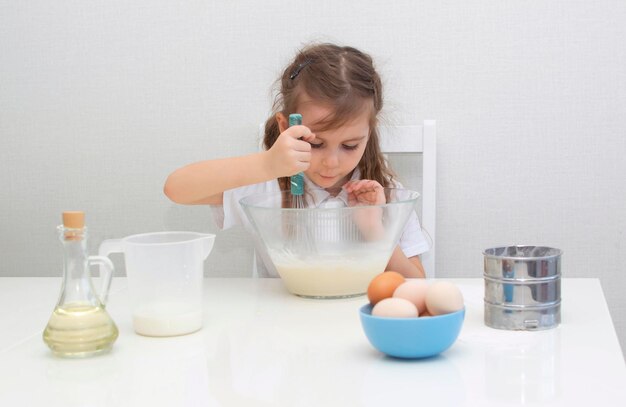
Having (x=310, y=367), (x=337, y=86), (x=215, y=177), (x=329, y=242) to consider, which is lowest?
(x=310, y=367)

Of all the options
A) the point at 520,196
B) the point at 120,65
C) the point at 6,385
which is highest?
the point at 120,65

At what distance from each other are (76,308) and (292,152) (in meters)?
0.49

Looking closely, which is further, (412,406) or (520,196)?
(520,196)

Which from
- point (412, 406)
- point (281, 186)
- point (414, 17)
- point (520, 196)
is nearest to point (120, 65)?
point (281, 186)

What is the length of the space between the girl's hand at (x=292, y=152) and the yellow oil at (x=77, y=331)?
469mm

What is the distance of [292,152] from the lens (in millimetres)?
1264

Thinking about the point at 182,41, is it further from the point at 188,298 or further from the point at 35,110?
the point at 188,298

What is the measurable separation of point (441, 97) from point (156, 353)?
111 cm

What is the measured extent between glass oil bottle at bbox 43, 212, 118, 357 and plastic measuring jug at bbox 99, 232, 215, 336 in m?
0.08

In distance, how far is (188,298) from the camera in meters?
1.00

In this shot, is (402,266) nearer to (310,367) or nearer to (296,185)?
(296,185)

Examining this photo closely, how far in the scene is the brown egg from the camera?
2.87 ft

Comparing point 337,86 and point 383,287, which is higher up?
point 337,86

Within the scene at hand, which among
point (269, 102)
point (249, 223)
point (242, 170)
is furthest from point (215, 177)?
point (269, 102)
